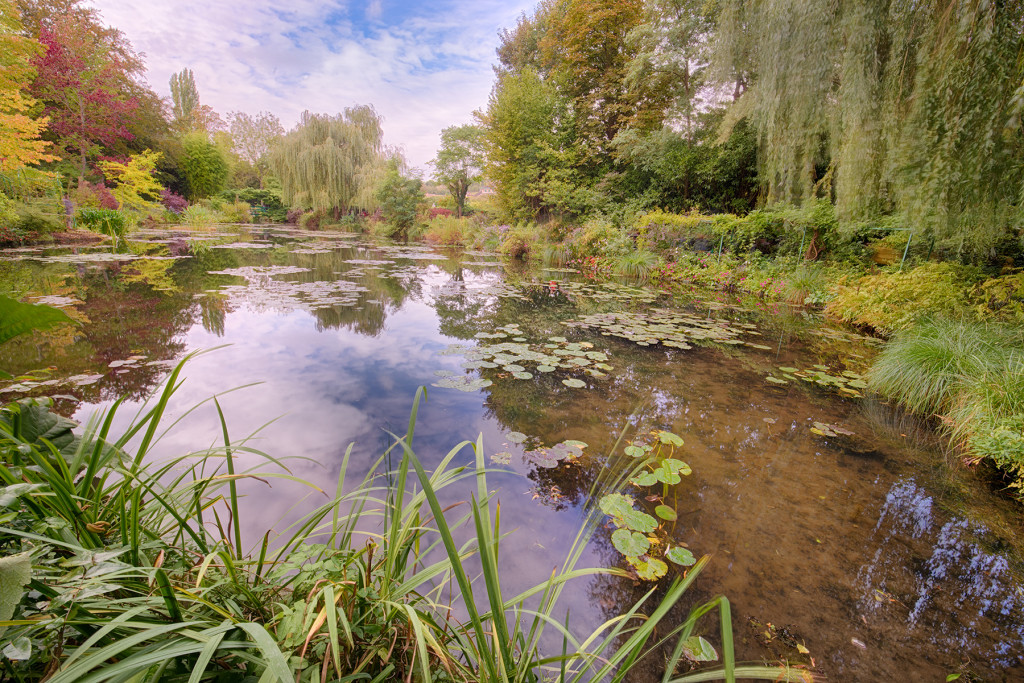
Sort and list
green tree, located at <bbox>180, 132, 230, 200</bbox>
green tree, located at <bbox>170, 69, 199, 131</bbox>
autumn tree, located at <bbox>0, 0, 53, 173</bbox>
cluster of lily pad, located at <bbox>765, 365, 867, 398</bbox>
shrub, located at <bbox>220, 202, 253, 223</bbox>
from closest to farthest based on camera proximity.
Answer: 1. cluster of lily pad, located at <bbox>765, 365, 867, 398</bbox>
2. autumn tree, located at <bbox>0, 0, 53, 173</bbox>
3. shrub, located at <bbox>220, 202, 253, 223</bbox>
4. green tree, located at <bbox>180, 132, 230, 200</bbox>
5. green tree, located at <bbox>170, 69, 199, 131</bbox>

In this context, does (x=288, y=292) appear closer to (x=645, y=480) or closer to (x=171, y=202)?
(x=645, y=480)

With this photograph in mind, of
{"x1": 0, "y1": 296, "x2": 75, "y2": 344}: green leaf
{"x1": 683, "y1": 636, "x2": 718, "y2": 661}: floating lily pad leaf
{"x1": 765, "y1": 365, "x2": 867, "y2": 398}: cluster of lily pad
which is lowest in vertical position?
{"x1": 683, "y1": 636, "x2": 718, "y2": 661}: floating lily pad leaf

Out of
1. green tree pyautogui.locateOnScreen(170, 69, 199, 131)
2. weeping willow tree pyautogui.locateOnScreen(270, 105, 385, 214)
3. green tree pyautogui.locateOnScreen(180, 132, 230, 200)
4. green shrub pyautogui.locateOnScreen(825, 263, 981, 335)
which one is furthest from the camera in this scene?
green tree pyautogui.locateOnScreen(170, 69, 199, 131)

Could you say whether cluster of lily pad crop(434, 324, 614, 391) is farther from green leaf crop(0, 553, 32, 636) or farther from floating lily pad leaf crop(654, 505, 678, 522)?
green leaf crop(0, 553, 32, 636)

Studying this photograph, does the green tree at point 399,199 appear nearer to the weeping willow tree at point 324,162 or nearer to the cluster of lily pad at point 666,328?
the weeping willow tree at point 324,162

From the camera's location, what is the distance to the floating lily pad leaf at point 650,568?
1470 mm

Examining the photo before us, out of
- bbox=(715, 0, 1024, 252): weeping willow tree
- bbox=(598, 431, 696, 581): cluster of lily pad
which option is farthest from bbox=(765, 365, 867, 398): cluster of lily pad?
bbox=(598, 431, 696, 581): cluster of lily pad

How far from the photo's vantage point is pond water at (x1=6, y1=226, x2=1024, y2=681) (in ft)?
4.64

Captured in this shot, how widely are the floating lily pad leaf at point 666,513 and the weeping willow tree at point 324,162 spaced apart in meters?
18.8

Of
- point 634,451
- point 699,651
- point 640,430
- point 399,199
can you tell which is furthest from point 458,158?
point 699,651

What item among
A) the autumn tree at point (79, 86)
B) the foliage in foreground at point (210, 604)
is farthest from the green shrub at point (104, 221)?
the foliage in foreground at point (210, 604)

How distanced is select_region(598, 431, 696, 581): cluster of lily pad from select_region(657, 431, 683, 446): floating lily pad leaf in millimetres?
201

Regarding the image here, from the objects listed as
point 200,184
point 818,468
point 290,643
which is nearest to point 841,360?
point 818,468

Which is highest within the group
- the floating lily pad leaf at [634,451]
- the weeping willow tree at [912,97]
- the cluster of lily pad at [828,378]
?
the weeping willow tree at [912,97]
